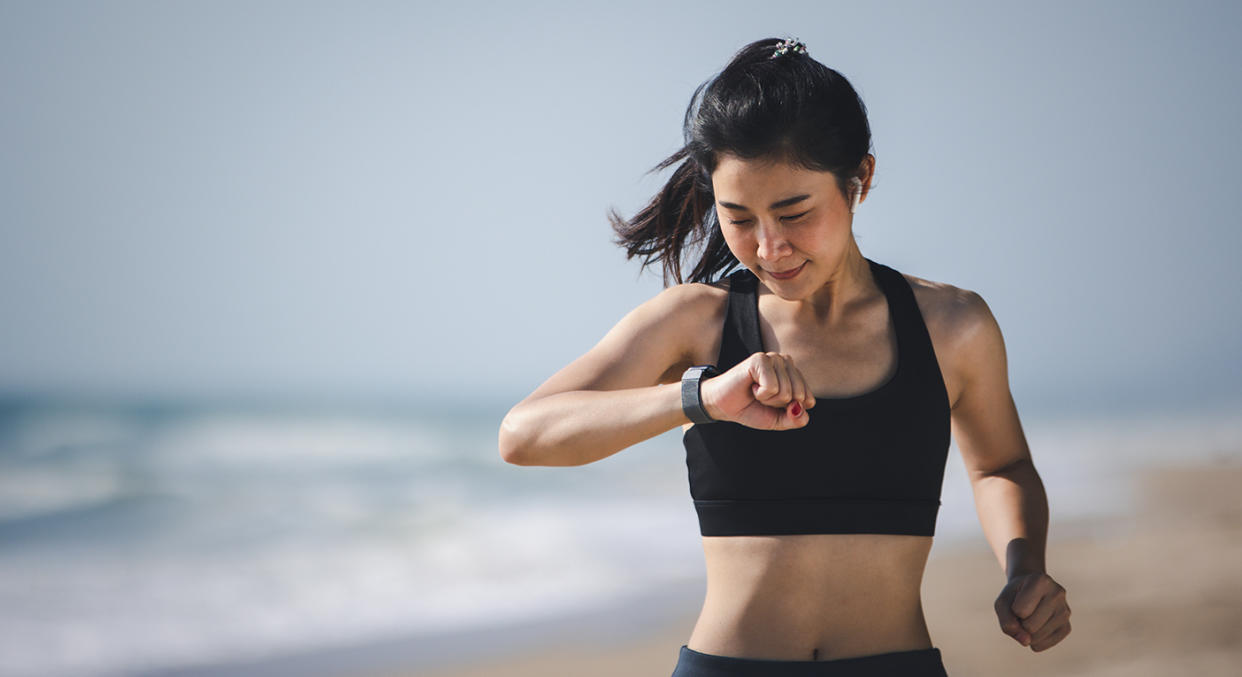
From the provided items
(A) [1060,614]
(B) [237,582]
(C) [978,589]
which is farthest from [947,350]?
(B) [237,582]

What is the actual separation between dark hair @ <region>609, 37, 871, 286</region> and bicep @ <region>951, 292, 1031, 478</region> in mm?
253

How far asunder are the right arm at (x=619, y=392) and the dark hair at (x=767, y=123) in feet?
0.57

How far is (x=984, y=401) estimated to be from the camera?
147 cm

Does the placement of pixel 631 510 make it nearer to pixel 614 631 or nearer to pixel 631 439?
pixel 614 631

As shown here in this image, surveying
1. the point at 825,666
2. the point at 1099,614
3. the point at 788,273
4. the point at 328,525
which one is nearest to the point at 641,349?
the point at 788,273

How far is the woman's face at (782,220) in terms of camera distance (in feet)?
4.20

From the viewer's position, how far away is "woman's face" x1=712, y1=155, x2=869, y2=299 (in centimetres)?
128

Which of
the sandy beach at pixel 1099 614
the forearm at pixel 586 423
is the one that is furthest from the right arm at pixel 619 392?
the sandy beach at pixel 1099 614

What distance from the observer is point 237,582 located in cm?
589

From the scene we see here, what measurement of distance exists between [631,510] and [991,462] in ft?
18.0

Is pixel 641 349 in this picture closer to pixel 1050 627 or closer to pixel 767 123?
pixel 767 123

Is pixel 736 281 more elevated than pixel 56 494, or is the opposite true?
pixel 56 494

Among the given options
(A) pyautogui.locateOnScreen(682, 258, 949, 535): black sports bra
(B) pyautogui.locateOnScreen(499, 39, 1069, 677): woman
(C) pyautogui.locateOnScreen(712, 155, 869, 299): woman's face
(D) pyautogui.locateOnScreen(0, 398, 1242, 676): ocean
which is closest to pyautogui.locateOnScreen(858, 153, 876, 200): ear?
(B) pyautogui.locateOnScreen(499, 39, 1069, 677): woman

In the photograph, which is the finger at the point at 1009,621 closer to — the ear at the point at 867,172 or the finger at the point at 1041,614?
the finger at the point at 1041,614
